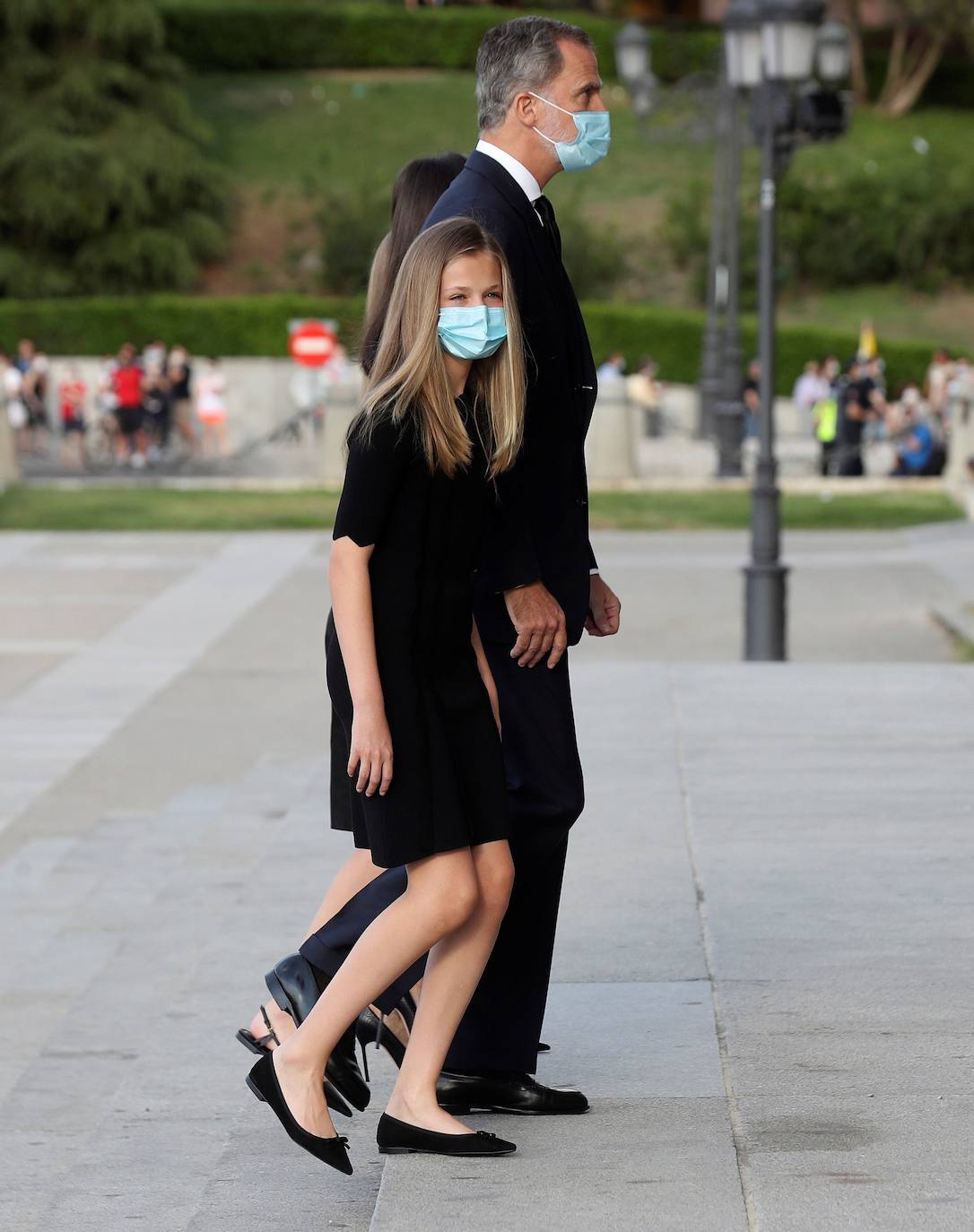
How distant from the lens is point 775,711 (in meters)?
7.71

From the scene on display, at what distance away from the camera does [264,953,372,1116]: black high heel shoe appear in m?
3.47

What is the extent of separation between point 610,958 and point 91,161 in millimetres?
41666

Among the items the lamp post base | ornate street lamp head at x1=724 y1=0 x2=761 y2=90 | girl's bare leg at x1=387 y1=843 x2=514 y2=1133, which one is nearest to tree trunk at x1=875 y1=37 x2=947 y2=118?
ornate street lamp head at x1=724 y1=0 x2=761 y2=90

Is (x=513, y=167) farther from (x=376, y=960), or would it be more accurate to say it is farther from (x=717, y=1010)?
(x=717, y=1010)

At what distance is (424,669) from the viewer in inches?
130

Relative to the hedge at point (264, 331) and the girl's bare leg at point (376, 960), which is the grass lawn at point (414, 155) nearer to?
the hedge at point (264, 331)

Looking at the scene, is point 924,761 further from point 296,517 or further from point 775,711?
point 296,517

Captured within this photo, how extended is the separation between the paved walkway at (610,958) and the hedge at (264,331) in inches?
1203

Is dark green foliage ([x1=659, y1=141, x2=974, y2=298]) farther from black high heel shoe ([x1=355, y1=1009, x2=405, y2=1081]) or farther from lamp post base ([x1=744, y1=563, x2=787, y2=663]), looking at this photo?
black high heel shoe ([x1=355, y1=1009, x2=405, y2=1081])

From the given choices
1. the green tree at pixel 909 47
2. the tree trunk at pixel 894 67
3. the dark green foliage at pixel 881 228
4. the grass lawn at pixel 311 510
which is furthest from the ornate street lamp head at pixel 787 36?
the tree trunk at pixel 894 67

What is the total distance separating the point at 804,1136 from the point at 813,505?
1817cm

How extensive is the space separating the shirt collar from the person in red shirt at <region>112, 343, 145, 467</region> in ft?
87.2

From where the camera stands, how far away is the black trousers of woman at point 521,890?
351 centimetres

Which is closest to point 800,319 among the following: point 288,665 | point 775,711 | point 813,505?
point 813,505
